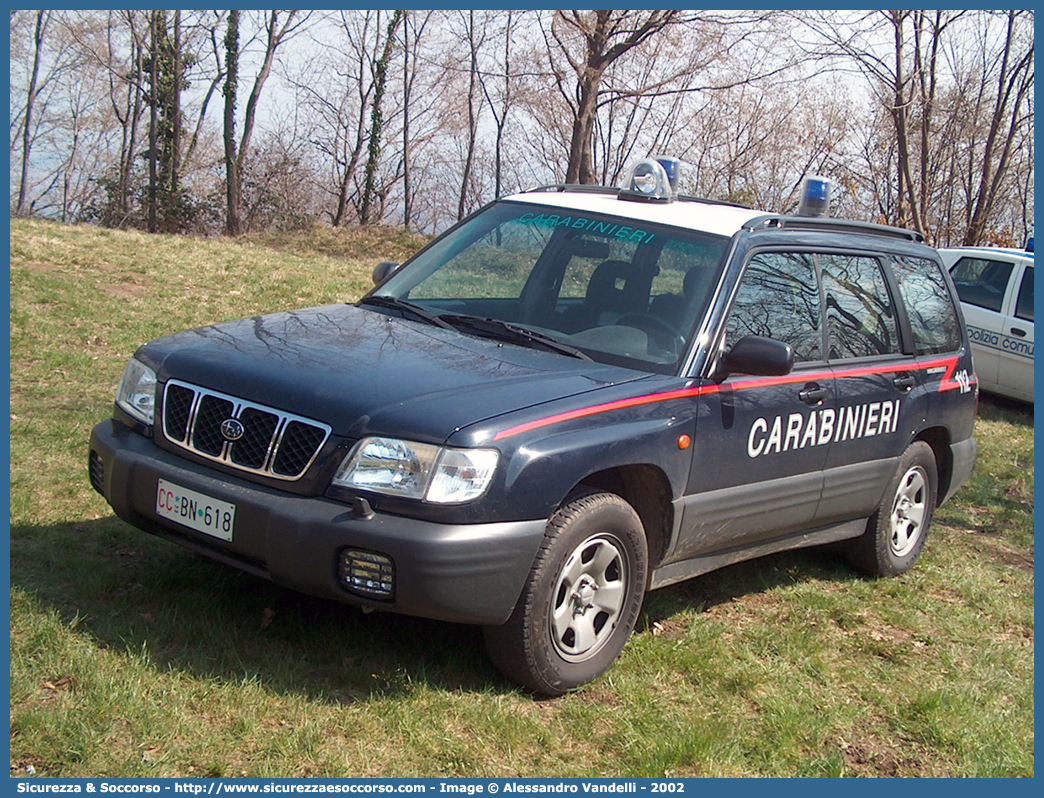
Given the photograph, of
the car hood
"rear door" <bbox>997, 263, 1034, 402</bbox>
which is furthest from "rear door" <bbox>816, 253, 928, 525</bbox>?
"rear door" <bbox>997, 263, 1034, 402</bbox>

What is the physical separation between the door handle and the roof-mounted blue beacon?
4.38ft

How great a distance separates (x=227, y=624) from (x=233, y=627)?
62 millimetres

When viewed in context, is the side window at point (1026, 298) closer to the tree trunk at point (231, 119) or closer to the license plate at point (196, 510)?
the license plate at point (196, 510)

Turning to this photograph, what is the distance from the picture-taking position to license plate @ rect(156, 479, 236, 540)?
11.9 ft

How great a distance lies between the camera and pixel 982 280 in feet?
39.0

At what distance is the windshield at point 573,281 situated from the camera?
4.48m

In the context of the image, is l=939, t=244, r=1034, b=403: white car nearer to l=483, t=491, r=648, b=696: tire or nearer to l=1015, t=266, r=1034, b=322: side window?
l=1015, t=266, r=1034, b=322: side window

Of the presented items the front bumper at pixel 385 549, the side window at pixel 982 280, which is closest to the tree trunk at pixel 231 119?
the side window at pixel 982 280

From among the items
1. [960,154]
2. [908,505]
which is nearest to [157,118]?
[960,154]

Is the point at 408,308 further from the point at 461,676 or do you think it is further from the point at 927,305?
the point at 927,305

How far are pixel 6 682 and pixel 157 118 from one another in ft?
118

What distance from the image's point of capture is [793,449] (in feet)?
15.8

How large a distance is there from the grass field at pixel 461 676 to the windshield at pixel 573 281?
1.25 m

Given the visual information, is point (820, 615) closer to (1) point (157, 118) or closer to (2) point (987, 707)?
(2) point (987, 707)
